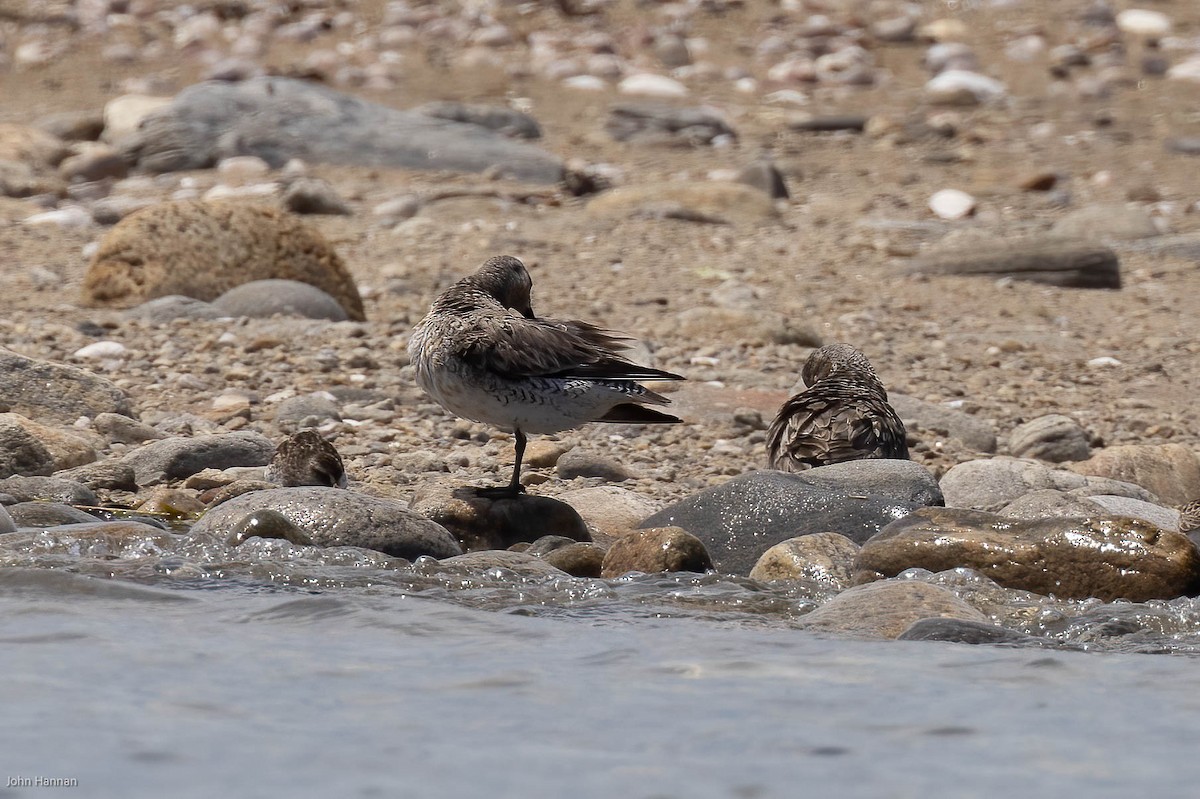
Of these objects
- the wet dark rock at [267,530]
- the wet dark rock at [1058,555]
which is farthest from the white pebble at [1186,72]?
the wet dark rock at [267,530]

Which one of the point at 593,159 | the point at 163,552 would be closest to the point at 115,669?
the point at 163,552

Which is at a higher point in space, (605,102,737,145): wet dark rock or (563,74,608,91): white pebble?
(563,74,608,91): white pebble

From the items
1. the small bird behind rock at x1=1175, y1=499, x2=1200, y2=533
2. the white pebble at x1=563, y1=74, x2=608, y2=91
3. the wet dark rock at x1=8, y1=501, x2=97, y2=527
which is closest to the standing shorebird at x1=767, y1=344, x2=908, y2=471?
the small bird behind rock at x1=1175, y1=499, x2=1200, y2=533

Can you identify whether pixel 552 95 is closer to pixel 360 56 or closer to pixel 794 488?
pixel 360 56

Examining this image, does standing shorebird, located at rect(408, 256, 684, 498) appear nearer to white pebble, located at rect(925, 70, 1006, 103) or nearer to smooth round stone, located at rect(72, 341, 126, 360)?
smooth round stone, located at rect(72, 341, 126, 360)

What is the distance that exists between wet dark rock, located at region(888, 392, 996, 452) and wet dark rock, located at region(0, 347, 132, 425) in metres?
3.61

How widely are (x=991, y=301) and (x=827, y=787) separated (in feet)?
25.4

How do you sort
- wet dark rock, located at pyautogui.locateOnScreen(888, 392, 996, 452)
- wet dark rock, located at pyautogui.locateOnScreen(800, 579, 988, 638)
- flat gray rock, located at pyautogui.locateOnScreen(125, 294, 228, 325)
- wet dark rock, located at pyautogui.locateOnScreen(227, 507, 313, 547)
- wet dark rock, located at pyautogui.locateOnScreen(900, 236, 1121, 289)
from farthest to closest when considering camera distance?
wet dark rock, located at pyautogui.locateOnScreen(900, 236, 1121, 289)
flat gray rock, located at pyautogui.locateOnScreen(125, 294, 228, 325)
wet dark rock, located at pyautogui.locateOnScreen(888, 392, 996, 452)
wet dark rock, located at pyautogui.locateOnScreen(227, 507, 313, 547)
wet dark rock, located at pyautogui.locateOnScreen(800, 579, 988, 638)

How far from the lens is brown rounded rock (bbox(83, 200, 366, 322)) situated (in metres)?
9.62

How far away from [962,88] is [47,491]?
42.9 ft

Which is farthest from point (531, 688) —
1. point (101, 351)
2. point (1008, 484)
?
point (101, 351)

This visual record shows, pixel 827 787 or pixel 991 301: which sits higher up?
pixel 991 301

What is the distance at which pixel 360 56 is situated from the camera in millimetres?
18703

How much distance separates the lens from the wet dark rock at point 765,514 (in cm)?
573
